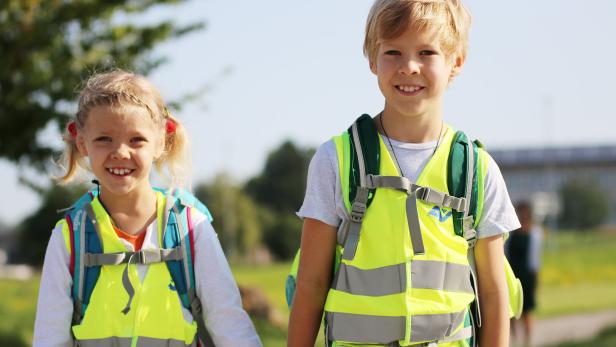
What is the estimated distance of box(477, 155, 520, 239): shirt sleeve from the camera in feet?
10.0

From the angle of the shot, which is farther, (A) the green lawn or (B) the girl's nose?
(A) the green lawn

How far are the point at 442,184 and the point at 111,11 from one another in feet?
27.3

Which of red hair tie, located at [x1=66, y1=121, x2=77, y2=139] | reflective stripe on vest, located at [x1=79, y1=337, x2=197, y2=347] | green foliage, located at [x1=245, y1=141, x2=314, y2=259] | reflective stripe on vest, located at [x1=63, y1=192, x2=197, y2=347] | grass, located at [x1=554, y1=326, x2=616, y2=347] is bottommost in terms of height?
grass, located at [x1=554, y1=326, x2=616, y2=347]

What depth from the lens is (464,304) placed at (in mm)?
3027

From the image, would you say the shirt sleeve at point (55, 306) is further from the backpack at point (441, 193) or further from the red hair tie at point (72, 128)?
the backpack at point (441, 193)

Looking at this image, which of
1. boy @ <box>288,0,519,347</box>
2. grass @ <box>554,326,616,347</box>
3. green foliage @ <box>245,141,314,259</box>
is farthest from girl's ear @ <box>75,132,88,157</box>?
green foliage @ <box>245,141,314,259</box>

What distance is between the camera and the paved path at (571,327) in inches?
592

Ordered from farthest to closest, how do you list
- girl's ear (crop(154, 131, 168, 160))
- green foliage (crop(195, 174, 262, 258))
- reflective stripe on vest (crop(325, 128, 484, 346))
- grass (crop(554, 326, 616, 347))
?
1. green foliage (crop(195, 174, 262, 258))
2. grass (crop(554, 326, 616, 347))
3. girl's ear (crop(154, 131, 168, 160))
4. reflective stripe on vest (crop(325, 128, 484, 346))

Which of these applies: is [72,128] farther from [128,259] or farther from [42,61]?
[42,61]

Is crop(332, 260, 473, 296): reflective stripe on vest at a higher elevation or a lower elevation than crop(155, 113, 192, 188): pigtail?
lower

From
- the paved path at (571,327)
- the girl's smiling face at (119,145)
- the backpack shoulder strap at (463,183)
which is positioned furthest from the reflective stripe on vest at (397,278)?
the paved path at (571,327)

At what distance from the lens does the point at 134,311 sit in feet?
10.7

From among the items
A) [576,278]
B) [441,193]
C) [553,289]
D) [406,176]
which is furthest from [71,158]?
[576,278]

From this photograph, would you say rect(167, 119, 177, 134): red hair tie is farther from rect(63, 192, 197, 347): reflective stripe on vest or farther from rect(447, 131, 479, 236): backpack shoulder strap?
rect(447, 131, 479, 236): backpack shoulder strap
